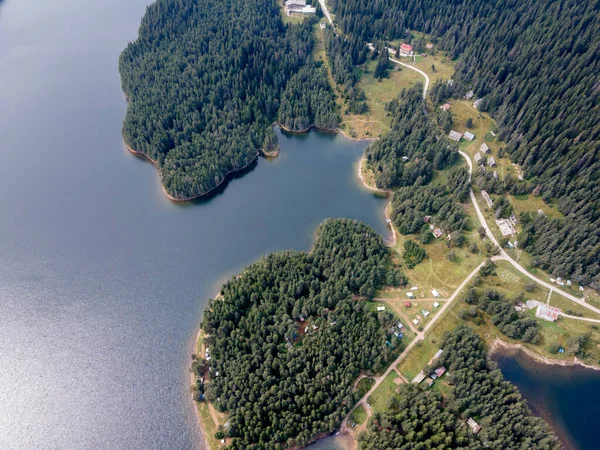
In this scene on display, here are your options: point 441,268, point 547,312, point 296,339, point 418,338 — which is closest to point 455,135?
point 441,268

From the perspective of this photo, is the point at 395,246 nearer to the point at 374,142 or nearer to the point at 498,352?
the point at 498,352

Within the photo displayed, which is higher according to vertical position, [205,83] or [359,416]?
[205,83]

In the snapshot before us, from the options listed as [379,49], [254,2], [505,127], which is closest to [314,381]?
[505,127]

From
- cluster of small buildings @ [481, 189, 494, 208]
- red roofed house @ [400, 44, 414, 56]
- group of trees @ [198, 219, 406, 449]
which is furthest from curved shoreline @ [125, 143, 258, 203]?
red roofed house @ [400, 44, 414, 56]

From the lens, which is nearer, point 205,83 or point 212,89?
point 212,89

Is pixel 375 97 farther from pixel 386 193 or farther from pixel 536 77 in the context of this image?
pixel 536 77

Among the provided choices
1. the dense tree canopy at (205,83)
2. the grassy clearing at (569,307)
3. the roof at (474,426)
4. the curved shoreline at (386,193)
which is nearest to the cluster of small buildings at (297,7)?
the dense tree canopy at (205,83)
